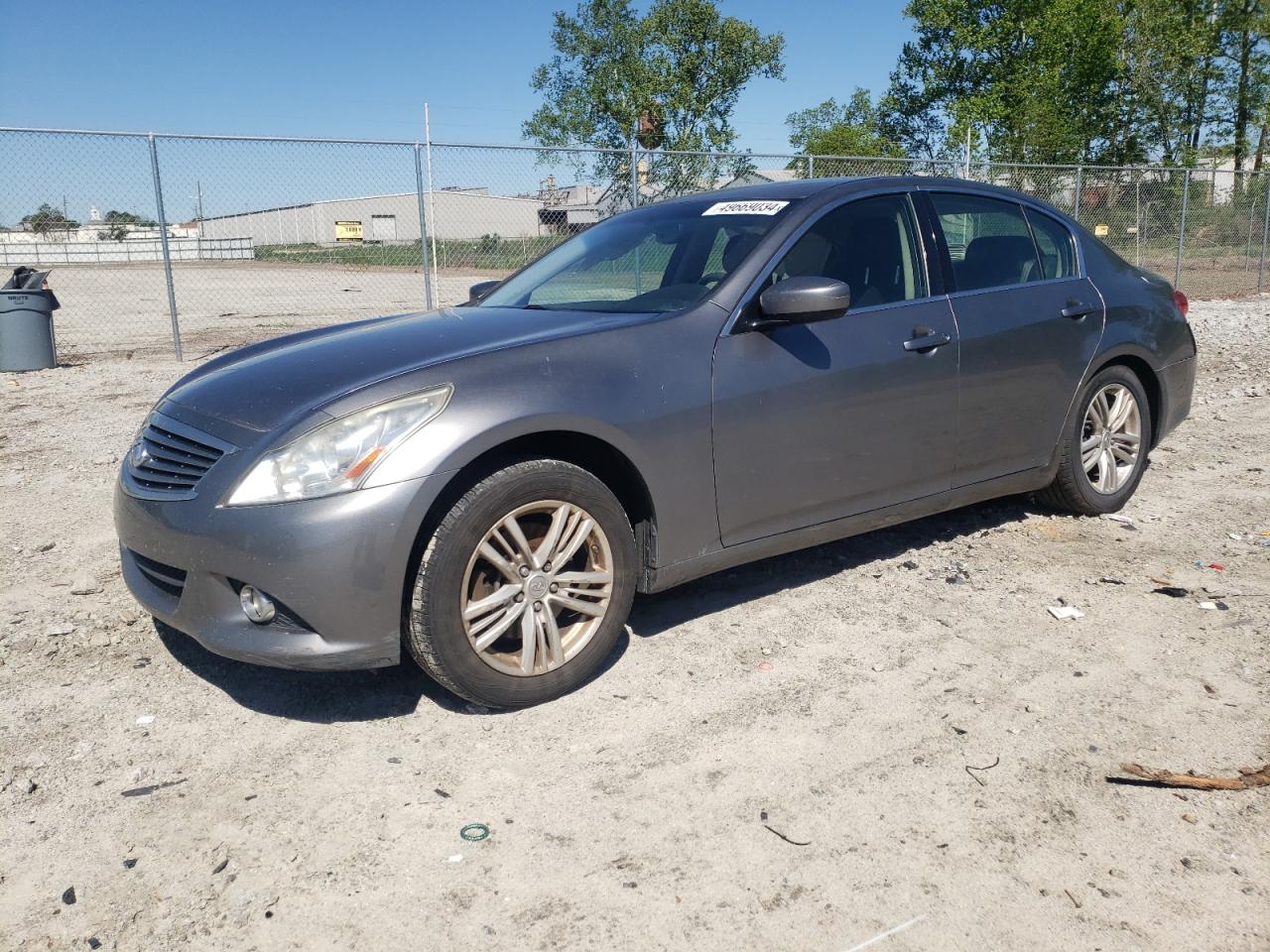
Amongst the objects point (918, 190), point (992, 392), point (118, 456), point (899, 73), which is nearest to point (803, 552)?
point (992, 392)

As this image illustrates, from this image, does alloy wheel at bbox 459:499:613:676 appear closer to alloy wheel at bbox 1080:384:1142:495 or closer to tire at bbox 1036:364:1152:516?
tire at bbox 1036:364:1152:516

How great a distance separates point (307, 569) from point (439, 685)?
0.82 meters

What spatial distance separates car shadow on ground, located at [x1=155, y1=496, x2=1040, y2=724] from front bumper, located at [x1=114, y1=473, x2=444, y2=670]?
39 cm

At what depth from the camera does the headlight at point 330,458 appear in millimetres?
3025

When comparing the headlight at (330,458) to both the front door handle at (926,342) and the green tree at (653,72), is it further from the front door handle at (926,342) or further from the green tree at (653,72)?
the green tree at (653,72)

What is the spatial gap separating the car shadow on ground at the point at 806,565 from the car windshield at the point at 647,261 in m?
1.21

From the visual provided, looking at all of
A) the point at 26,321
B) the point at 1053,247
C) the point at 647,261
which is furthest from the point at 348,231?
the point at 1053,247

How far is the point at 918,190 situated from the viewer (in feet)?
14.9

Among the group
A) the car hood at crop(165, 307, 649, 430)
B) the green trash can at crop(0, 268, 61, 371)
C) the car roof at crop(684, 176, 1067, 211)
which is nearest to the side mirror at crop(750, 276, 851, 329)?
the car hood at crop(165, 307, 649, 430)

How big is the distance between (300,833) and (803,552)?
111 inches

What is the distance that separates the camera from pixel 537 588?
3.34m

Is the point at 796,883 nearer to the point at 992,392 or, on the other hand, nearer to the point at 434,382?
the point at 434,382

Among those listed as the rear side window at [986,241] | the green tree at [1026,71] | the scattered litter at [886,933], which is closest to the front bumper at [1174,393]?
the rear side window at [986,241]

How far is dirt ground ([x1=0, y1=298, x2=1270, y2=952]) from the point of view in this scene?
7.82 ft
